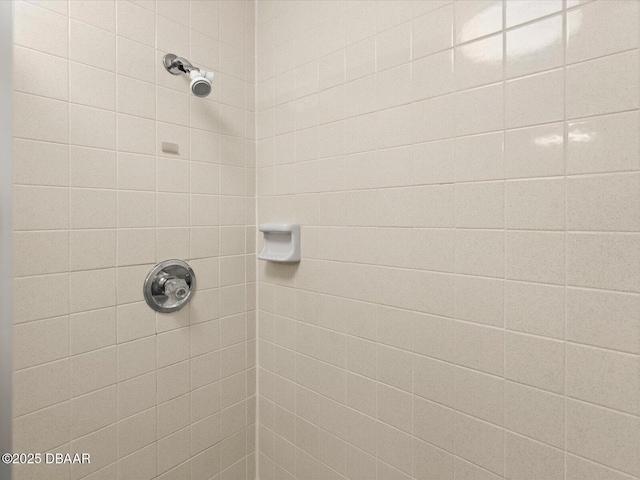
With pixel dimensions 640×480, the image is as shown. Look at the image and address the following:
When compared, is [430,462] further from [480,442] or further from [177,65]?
[177,65]

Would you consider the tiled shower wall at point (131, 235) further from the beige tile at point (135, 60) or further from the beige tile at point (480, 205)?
the beige tile at point (480, 205)

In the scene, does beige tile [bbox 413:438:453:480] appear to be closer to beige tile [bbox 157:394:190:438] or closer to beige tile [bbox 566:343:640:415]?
beige tile [bbox 566:343:640:415]

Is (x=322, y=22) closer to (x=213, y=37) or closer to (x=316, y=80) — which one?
(x=316, y=80)

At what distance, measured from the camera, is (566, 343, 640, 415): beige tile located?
0.66 metres

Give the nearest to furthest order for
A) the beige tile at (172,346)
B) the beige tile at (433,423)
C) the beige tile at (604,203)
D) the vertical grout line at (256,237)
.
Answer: the beige tile at (604,203)
the beige tile at (433,423)
the beige tile at (172,346)
the vertical grout line at (256,237)

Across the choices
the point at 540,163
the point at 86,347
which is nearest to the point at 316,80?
the point at 540,163

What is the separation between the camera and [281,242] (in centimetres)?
130

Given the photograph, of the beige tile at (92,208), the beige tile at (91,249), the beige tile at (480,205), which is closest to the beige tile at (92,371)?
the beige tile at (91,249)

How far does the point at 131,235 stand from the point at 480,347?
110cm

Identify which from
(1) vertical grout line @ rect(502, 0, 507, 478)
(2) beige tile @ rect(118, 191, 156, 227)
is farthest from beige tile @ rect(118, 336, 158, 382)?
(1) vertical grout line @ rect(502, 0, 507, 478)

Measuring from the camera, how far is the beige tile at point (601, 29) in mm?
654

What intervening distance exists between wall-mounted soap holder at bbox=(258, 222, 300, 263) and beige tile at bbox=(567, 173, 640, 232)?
834mm

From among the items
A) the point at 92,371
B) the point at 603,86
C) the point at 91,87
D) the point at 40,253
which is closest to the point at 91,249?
the point at 40,253

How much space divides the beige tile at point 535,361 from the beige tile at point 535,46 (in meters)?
0.64
